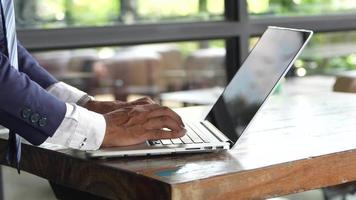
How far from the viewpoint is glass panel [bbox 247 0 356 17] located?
330cm

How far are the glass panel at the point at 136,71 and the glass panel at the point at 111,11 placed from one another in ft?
0.96

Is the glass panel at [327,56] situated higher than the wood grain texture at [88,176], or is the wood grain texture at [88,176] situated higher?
the wood grain texture at [88,176]

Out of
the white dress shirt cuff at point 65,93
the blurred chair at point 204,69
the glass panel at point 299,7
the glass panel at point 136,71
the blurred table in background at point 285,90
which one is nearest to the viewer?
the white dress shirt cuff at point 65,93

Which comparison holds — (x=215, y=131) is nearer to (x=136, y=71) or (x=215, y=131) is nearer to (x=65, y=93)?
(x=65, y=93)

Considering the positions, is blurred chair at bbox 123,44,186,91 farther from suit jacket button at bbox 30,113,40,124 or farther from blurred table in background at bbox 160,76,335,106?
suit jacket button at bbox 30,113,40,124

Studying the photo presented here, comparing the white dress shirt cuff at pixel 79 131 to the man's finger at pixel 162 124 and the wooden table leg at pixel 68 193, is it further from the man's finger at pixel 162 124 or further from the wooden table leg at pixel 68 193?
the wooden table leg at pixel 68 193

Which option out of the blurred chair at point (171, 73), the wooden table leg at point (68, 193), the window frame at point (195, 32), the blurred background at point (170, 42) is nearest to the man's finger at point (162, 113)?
the wooden table leg at point (68, 193)

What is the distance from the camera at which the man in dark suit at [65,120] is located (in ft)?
3.91

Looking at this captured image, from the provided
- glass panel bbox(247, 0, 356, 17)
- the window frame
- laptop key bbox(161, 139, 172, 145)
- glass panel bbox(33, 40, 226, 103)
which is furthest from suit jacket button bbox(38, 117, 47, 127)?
glass panel bbox(33, 40, 226, 103)

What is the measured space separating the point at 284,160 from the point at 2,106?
1.63ft

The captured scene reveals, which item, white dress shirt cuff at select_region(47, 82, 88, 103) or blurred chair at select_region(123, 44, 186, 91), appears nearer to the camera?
white dress shirt cuff at select_region(47, 82, 88, 103)

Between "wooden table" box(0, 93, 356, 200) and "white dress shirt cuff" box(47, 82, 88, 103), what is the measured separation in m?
0.20

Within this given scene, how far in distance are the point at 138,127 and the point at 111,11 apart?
2.76m

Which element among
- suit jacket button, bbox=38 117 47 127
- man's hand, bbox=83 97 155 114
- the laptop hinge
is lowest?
the laptop hinge
